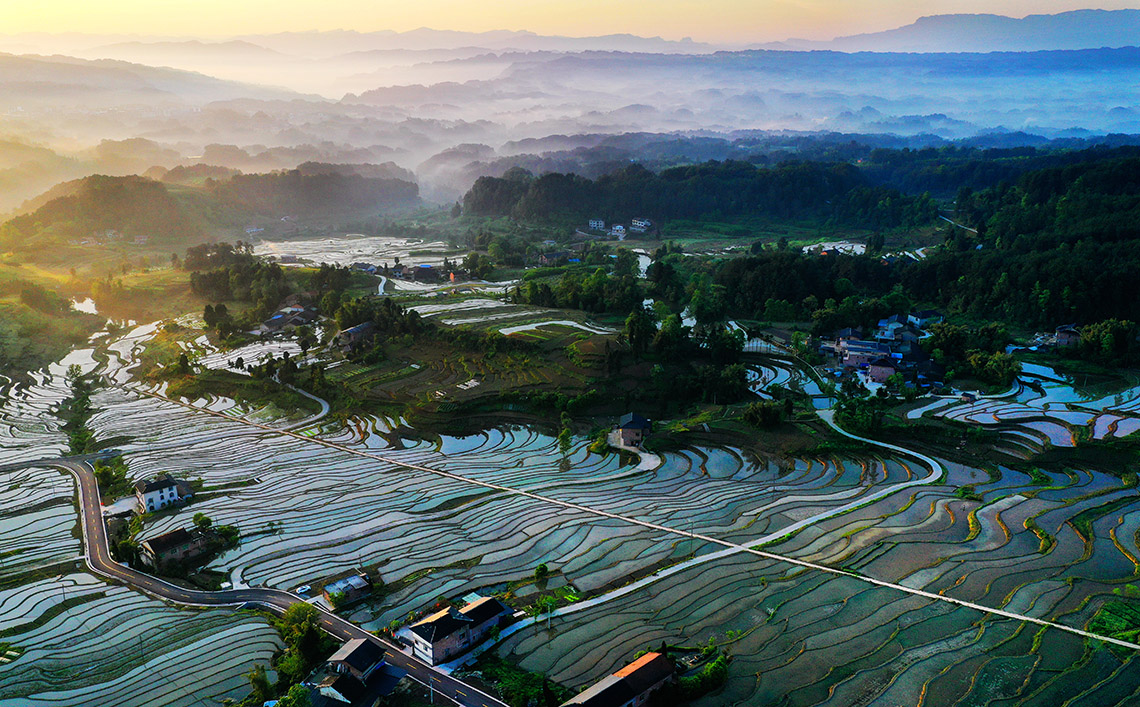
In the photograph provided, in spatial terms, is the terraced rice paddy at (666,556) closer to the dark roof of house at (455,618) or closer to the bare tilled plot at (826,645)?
the bare tilled plot at (826,645)

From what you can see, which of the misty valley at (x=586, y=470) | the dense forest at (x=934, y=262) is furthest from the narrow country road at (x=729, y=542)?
the dense forest at (x=934, y=262)

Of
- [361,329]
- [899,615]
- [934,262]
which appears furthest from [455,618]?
[934,262]

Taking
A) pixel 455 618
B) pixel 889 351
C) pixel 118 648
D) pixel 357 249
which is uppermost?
pixel 357 249

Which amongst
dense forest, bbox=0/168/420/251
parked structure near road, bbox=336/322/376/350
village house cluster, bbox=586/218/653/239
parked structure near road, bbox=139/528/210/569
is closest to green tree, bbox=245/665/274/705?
parked structure near road, bbox=139/528/210/569

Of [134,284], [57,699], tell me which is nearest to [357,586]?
[57,699]

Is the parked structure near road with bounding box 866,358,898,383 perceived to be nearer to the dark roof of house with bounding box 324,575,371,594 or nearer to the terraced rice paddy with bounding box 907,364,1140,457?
the terraced rice paddy with bounding box 907,364,1140,457

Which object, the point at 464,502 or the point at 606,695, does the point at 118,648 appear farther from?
the point at 606,695

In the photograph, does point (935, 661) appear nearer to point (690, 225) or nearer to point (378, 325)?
point (378, 325)
